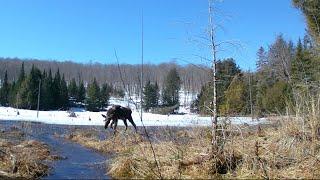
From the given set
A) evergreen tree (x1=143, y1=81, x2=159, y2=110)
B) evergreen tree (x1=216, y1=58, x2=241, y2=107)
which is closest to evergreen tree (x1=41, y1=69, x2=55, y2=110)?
evergreen tree (x1=143, y1=81, x2=159, y2=110)

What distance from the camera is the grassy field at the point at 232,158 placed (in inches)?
432

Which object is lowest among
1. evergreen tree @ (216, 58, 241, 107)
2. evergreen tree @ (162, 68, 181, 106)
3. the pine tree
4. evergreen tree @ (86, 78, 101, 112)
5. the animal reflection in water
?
the animal reflection in water

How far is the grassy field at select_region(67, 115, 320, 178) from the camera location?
10984mm

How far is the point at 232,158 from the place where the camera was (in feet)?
37.7

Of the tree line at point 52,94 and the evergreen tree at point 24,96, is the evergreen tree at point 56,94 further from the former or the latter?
the evergreen tree at point 24,96

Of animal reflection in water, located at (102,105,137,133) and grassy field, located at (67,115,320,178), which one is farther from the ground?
animal reflection in water, located at (102,105,137,133)

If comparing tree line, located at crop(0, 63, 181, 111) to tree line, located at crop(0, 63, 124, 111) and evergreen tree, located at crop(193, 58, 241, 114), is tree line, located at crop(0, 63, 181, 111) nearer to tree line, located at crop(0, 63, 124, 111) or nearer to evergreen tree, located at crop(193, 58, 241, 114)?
tree line, located at crop(0, 63, 124, 111)

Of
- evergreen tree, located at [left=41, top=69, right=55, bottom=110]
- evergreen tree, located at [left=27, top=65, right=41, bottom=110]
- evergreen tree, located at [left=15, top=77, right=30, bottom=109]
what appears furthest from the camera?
evergreen tree, located at [left=41, top=69, right=55, bottom=110]

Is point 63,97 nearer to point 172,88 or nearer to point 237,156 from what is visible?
point 172,88

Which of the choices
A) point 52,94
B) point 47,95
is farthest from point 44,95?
point 52,94

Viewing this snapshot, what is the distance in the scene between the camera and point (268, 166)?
11.1 m

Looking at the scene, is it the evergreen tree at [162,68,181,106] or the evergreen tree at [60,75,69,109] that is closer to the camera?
the evergreen tree at [60,75,69,109]

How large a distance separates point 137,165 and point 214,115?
2246 mm

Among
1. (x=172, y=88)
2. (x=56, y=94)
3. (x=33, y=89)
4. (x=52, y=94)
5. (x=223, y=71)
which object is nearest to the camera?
(x=223, y=71)
